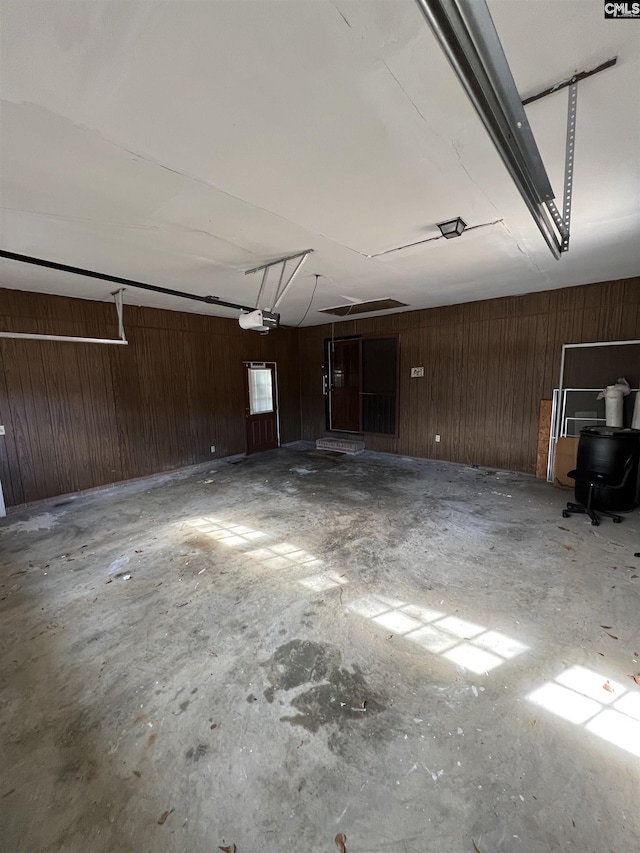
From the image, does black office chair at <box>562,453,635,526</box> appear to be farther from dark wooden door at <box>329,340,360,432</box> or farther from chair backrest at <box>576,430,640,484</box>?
dark wooden door at <box>329,340,360,432</box>

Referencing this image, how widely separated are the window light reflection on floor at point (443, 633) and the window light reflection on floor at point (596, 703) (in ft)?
0.77

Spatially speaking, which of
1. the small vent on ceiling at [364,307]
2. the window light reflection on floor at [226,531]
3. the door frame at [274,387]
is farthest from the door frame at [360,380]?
the window light reflection on floor at [226,531]

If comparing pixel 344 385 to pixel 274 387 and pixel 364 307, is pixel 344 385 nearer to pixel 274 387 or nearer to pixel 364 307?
pixel 274 387

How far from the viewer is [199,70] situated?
4.20 feet

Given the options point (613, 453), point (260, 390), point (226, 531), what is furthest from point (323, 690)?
point (260, 390)

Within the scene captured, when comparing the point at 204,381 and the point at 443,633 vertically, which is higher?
the point at 204,381

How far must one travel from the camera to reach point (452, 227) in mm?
2605

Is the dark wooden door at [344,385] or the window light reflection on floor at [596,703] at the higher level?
the dark wooden door at [344,385]

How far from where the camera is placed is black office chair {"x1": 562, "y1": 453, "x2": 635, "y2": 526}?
3.51m

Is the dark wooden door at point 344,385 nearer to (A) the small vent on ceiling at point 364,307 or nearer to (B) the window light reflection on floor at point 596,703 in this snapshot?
(A) the small vent on ceiling at point 364,307

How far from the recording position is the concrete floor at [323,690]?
124 cm

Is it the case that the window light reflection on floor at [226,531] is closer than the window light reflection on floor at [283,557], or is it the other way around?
the window light reflection on floor at [283,557]

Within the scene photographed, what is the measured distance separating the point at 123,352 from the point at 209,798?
5.23 m

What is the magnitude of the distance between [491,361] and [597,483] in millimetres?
2560
